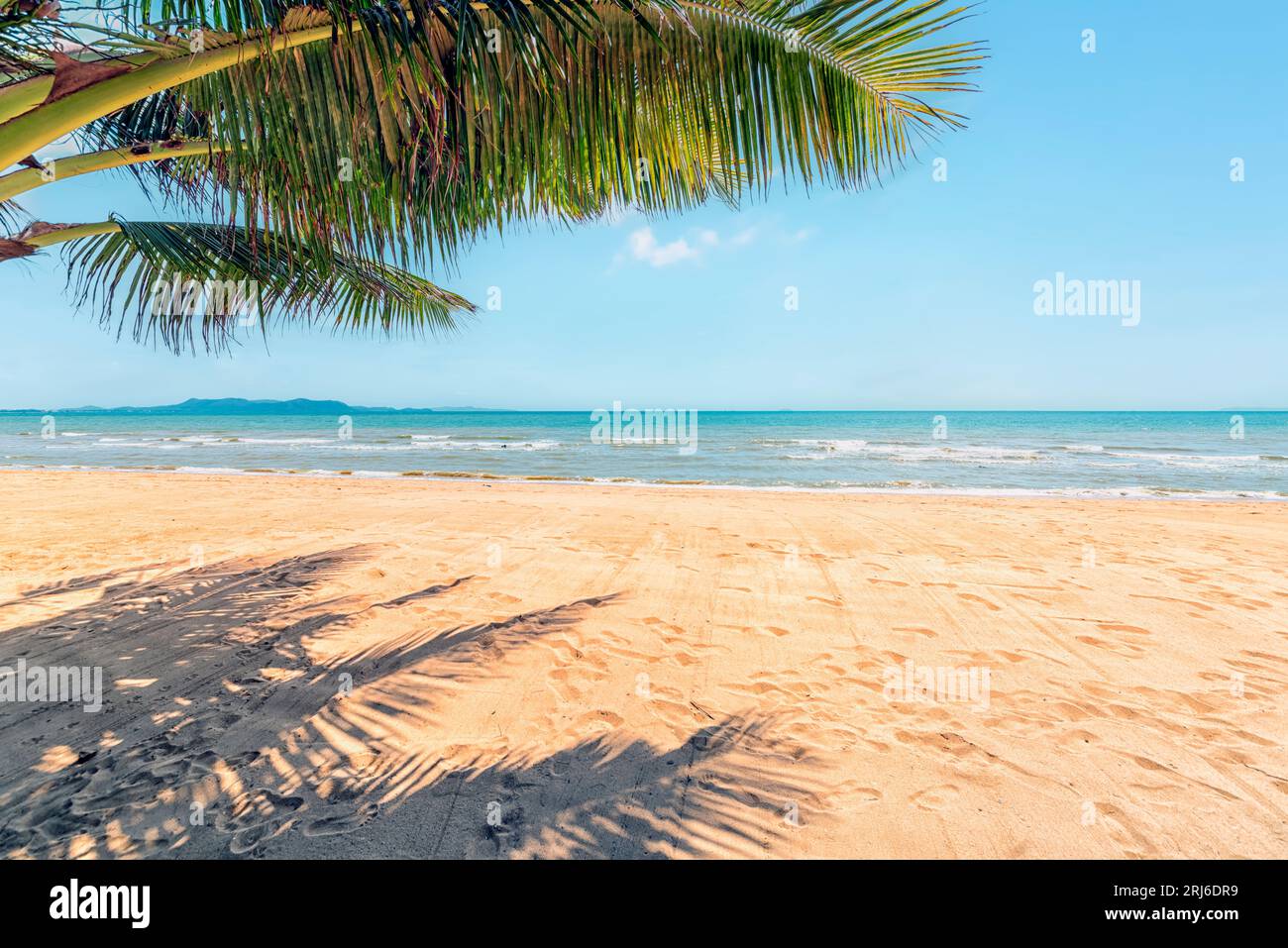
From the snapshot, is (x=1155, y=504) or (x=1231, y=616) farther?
(x=1155, y=504)

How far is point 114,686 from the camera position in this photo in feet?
10.2

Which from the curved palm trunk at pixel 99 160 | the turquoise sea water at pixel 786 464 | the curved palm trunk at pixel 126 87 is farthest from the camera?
the turquoise sea water at pixel 786 464

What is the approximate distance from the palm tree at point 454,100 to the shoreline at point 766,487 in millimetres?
11596

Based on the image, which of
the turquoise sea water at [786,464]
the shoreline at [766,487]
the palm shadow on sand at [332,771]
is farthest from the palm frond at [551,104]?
the turquoise sea water at [786,464]

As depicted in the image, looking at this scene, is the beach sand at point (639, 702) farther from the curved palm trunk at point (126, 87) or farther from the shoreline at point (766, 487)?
the shoreline at point (766, 487)

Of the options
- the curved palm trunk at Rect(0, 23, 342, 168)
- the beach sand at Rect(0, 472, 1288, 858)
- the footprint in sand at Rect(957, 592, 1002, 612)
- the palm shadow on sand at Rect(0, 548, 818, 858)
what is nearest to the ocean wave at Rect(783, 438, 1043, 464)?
the beach sand at Rect(0, 472, 1288, 858)

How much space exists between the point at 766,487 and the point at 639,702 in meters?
12.4

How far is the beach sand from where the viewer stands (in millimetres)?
2180

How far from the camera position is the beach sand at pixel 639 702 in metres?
2.18

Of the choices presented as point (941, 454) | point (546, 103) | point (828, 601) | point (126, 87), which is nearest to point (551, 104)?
point (546, 103)

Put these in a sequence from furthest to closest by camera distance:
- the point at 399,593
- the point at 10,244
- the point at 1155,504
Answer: the point at 1155,504
the point at 399,593
the point at 10,244

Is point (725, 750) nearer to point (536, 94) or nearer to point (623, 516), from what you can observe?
point (536, 94)

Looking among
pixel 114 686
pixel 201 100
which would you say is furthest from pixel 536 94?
pixel 114 686

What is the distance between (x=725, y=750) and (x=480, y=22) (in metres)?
3.31
